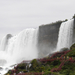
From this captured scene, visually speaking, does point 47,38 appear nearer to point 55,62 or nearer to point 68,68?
point 55,62

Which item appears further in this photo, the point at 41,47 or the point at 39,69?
the point at 41,47

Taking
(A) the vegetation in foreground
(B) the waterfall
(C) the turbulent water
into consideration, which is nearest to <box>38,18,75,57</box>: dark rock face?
(C) the turbulent water

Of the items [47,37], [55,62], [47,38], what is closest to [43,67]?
[55,62]

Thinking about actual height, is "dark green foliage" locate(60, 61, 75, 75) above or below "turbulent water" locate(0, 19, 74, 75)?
below

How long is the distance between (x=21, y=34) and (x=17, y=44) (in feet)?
14.9

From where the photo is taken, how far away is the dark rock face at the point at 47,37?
53.4 m

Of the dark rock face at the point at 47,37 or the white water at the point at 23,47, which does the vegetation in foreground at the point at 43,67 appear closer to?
the dark rock face at the point at 47,37

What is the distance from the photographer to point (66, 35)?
147 ft

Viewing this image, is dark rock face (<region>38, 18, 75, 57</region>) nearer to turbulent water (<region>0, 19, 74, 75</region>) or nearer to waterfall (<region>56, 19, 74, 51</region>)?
turbulent water (<region>0, 19, 74, 75</region>)

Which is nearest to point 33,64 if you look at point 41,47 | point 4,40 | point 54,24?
point 54,24

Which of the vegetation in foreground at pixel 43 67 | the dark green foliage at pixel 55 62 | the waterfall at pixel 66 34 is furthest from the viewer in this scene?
the waterfall at pixel 66 34

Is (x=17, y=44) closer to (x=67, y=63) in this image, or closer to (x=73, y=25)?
(x=73, y=25)

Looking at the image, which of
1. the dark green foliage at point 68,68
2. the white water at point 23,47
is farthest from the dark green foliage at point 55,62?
the white water at point 23,47

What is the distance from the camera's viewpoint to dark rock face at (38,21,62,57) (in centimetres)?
5341
